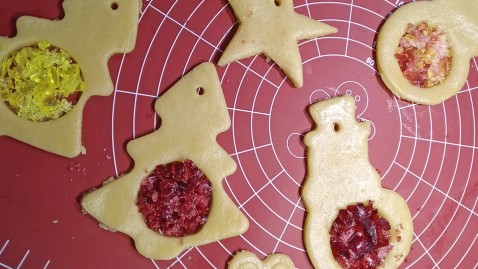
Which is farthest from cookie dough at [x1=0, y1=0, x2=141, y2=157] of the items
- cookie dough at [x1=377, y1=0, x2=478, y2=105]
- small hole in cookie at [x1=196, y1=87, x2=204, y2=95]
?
cookie dough at [x1=377, y1=0, x2=478, y2=105]

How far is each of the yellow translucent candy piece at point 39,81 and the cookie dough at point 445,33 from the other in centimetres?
119

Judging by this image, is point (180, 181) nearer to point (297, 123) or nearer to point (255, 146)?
point (255, 146)

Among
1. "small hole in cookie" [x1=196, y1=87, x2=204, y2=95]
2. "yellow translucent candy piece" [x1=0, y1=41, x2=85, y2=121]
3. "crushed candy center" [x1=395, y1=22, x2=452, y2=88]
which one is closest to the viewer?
"yellow translucent candy piece" [x1=0, y1=41, x2=85, y2=121]

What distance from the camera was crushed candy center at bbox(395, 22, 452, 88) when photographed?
239 centimetres

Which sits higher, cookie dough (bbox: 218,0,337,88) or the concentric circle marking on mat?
cookie dough (bbox: 218,0,337,88)

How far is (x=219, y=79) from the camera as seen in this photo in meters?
2.21

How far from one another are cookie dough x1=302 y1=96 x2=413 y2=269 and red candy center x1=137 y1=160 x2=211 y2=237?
1.35 feet

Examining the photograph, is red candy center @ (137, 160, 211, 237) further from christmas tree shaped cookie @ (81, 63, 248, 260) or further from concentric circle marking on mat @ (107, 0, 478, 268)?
concentric circle marking on mat @ (107, 0, 478, 268)

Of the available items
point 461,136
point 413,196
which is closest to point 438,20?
point 461,136

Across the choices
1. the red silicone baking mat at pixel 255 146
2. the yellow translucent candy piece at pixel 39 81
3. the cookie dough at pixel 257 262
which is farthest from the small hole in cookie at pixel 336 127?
the yellow translucent candy piece at pixel 39 81

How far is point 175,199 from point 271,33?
71 centimetres

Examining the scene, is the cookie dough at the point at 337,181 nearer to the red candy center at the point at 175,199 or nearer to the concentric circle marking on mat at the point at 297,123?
the concentric circle marking on mat at the point at 297,123

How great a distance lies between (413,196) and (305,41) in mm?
777

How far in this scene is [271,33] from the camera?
220cm
